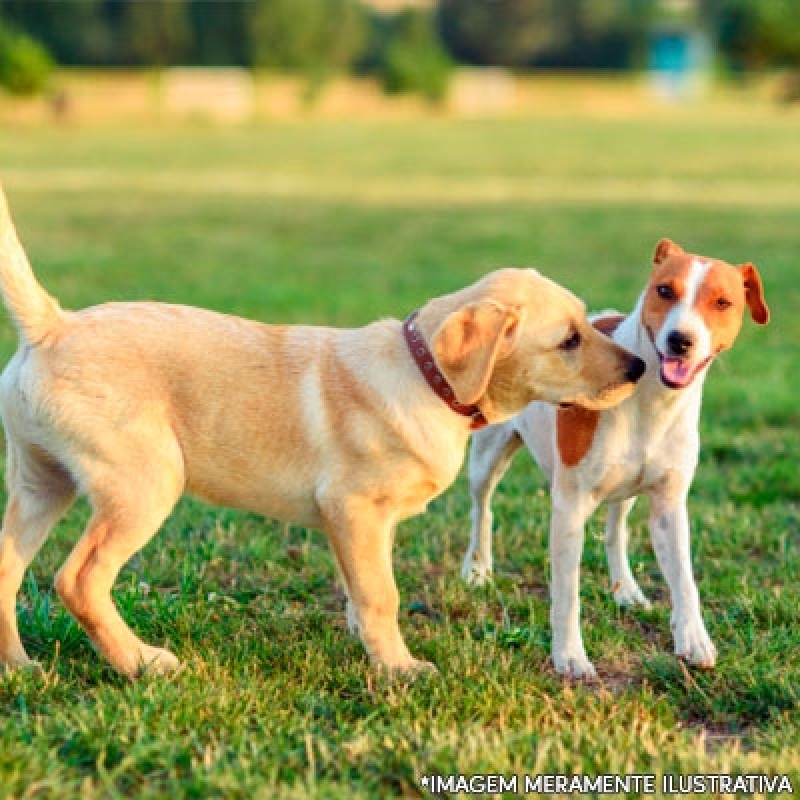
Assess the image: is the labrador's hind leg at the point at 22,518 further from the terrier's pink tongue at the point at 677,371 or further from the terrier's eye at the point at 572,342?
the terrier's pink tongue at the point at 677,371

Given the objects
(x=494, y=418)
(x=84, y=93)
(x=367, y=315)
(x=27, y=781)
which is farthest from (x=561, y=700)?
(x=84, y=93)

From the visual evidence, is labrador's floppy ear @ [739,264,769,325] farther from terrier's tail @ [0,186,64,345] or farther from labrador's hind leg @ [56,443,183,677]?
terrier's tail @ [0,186,64,345]

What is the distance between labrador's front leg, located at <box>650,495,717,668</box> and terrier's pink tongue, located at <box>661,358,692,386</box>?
507 mm

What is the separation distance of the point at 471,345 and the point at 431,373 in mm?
206

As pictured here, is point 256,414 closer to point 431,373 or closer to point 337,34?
point 431,373

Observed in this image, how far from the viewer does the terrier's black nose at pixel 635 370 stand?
4285 mm

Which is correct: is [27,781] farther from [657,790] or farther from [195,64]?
[195,64]

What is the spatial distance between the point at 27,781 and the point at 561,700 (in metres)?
1.56

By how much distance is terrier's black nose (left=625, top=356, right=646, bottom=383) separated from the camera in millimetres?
4285

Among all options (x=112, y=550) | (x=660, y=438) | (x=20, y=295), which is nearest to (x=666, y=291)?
(x=660, y=438)

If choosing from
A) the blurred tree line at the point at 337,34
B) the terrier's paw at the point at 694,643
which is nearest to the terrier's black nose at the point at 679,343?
the terrier's paw at the point at 694,643

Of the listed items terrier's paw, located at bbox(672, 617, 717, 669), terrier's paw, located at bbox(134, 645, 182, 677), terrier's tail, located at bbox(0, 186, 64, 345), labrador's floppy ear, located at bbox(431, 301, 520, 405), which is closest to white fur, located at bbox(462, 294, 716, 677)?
terrier's paw, located at bbox(672, 617, 717, 669)

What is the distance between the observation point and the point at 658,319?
4.38 meters

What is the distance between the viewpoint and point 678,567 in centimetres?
459
